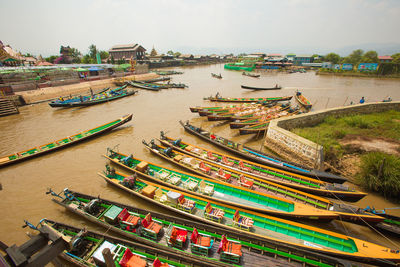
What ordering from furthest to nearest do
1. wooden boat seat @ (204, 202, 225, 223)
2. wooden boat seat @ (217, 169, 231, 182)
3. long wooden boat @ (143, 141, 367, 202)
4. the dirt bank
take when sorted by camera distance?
the dirt bank → wooden boat seat @ (217, 169, 231, 182) → long wooden boat @ (143, 141, 367, 202) → wooden boat seat @ (204, 202, 225, 223)

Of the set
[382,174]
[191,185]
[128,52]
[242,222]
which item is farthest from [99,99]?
[128,52]

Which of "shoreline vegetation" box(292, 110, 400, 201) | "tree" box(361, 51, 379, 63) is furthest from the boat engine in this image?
"tree" box(361, 51, 379, 63)

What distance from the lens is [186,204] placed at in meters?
8.89

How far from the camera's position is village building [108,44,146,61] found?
86188mm

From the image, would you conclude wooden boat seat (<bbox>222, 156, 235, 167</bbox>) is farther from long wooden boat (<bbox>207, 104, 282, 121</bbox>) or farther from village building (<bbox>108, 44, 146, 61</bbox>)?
village building (<bbox>108, 44, 146, 61</bbox>)

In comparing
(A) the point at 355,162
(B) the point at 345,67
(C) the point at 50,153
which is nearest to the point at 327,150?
(A) the point at 355,162

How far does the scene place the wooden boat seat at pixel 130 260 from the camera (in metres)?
6.22

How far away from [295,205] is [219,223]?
3898 millimetres

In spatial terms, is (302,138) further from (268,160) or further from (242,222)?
(242,222)

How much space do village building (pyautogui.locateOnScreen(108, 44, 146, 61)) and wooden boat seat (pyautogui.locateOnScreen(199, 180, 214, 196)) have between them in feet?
299

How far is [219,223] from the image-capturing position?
26.2 feet

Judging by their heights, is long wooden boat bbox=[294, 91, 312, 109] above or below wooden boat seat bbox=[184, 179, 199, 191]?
above

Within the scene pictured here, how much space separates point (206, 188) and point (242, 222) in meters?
2.64

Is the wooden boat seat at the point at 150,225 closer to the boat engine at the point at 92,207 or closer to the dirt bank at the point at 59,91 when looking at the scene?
the boat engine at the point at 92,207
